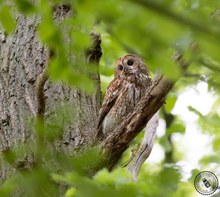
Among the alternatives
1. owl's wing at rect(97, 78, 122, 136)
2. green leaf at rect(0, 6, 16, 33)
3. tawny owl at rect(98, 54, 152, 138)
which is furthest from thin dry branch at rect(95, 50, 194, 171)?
owl's wing at rect(97, 78, 122, 136)

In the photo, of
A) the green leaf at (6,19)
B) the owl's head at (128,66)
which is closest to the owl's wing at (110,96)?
the owl's head at (128,66)

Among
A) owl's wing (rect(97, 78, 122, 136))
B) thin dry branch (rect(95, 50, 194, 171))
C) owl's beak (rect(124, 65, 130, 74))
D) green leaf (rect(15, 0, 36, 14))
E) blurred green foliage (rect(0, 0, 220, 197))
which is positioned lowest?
blurred green foliage (rect(0, 0, 220, 197))

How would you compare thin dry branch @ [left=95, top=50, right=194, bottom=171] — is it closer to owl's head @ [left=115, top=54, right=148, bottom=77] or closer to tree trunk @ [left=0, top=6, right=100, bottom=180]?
tree trunk @ [left=0, top=6, right=100, bottom=180]

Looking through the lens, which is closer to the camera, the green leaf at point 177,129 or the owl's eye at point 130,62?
the owl's eye at point 130,62

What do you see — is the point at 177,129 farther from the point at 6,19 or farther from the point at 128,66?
the point at 6,19

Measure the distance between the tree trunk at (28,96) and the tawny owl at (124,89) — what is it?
3.00 ft

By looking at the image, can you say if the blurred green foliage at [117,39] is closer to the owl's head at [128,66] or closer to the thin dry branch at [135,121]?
the thin dry branch at [135,121]

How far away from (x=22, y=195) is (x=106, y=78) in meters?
2.32

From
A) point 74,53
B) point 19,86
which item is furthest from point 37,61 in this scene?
point 74,53

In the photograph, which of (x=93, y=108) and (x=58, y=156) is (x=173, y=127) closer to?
(x=93, y=108)

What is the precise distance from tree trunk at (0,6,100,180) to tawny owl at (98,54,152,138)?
0.91 metres

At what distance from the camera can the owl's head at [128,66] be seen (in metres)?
4.25

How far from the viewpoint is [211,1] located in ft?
4.74

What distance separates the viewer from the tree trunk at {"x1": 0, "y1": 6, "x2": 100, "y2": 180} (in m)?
2.58
